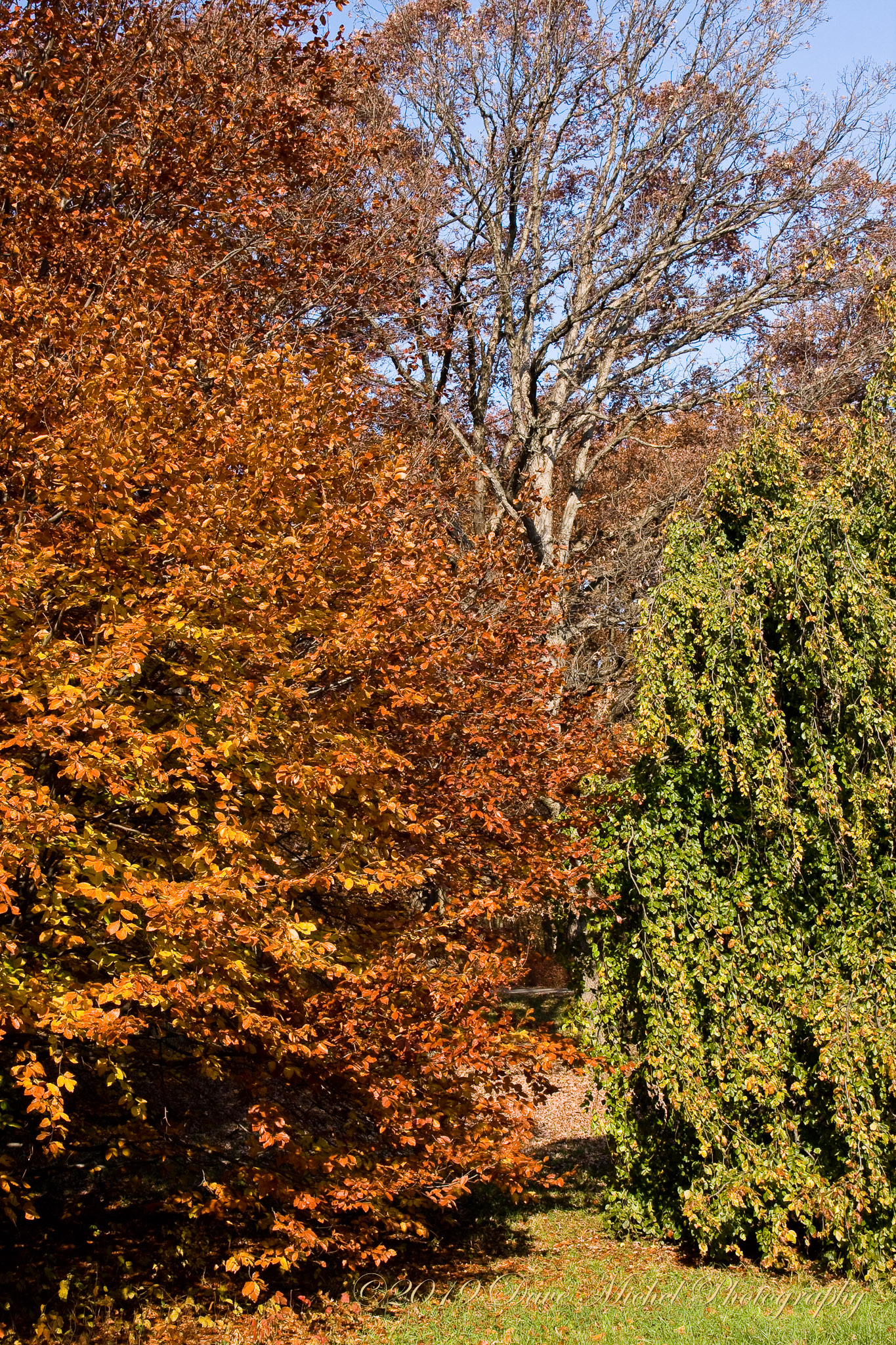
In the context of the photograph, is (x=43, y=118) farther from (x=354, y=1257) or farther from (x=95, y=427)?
(x=354, y=1257)

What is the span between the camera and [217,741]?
17.4ft

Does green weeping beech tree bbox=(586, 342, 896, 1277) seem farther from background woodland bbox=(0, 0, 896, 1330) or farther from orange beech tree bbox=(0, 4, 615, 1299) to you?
orange beech tree bbox=(0, 4, 615, 1299)

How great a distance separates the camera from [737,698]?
7.64m

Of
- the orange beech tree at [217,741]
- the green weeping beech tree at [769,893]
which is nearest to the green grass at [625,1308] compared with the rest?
the green weeping beech tree at [769,893]

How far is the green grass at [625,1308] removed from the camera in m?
5.97

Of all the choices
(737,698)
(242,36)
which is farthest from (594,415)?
(737,698)

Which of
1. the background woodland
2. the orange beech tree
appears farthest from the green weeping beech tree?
the orange beech tree

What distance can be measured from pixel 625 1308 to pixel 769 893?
2.90 m

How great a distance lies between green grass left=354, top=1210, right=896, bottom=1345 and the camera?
5.97m

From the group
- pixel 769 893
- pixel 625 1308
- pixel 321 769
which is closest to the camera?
pixel 321 769

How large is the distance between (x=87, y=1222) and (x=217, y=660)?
4806mm

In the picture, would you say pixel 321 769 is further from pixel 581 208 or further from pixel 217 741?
pixel 581 208

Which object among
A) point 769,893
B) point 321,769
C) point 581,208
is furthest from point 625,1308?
point 581,208

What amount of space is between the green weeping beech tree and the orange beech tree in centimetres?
85
